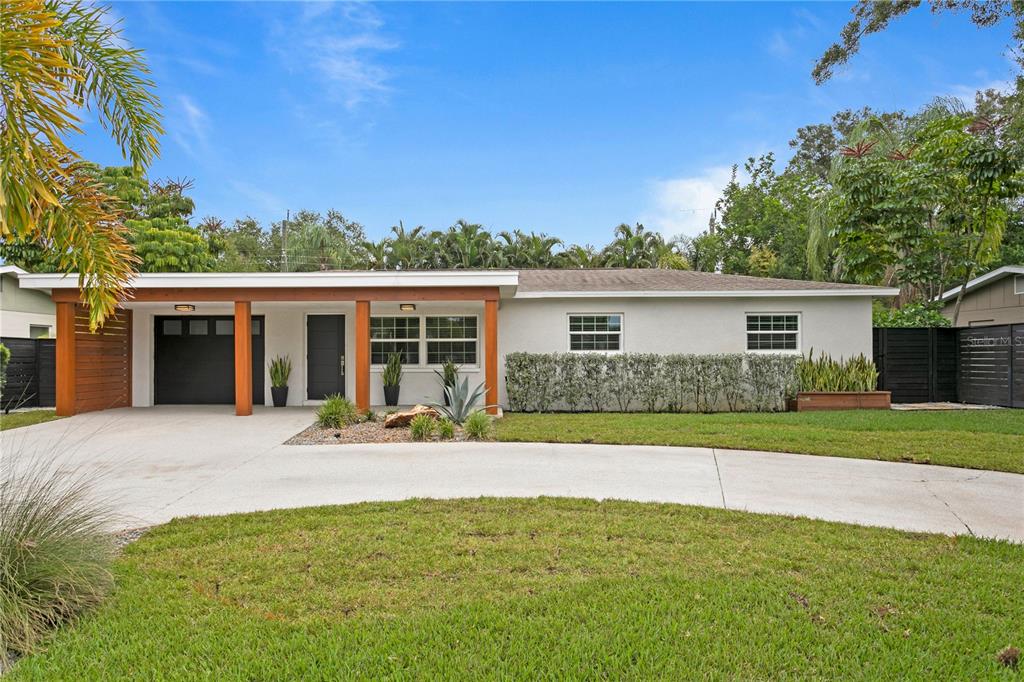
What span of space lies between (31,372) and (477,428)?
11.2m

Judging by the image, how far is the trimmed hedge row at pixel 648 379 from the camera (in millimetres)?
12742

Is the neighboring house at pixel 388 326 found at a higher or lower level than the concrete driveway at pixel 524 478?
higher

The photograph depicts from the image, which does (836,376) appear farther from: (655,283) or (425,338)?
(425,338)

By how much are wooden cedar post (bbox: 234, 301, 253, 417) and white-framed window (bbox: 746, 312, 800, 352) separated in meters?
10.3

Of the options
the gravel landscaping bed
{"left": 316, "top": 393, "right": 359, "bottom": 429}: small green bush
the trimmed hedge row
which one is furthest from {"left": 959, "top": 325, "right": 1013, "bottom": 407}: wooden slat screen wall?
{"left": 316, "top": 393, "right": 359, "bottom": 429}: small green bush

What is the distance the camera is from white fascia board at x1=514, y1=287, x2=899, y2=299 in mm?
13289

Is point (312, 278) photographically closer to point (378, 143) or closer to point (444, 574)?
point (444, 574)

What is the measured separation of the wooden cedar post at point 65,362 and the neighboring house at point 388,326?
22mm

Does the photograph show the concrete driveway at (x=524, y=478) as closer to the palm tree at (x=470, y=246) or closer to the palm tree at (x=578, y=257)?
the palm tree at (x=470, y=246)

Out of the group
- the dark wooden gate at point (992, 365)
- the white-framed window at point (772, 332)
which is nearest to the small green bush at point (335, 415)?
the white-framed window at point (772, 332)

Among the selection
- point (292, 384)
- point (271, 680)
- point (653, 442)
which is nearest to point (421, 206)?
point (292, 384)

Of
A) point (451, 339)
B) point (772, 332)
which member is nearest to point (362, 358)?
point (451, 339)

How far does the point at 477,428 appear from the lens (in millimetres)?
9352

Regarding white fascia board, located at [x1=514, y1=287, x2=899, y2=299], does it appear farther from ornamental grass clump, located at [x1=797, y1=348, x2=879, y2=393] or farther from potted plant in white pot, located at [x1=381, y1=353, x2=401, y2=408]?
Answer: potted plant in white pot, located at [x1=381, y1=353, x2=401, y2=408]
